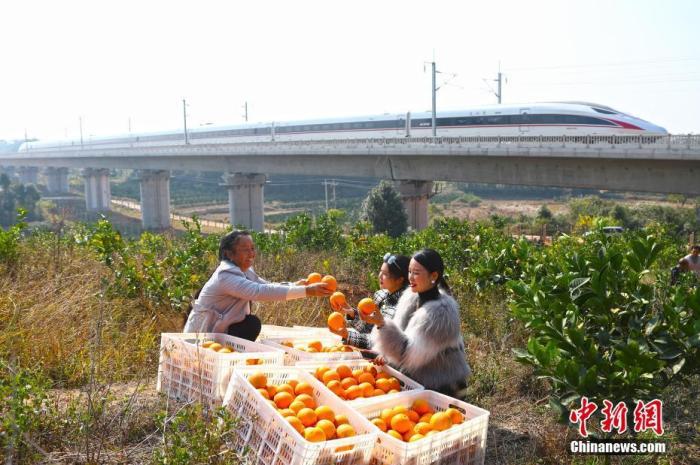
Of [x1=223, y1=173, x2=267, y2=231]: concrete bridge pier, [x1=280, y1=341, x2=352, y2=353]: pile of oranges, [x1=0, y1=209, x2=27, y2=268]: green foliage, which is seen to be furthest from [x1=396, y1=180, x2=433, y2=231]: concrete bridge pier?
[x1=280, y1=341, x2=352, y2=353]: pile of oranges

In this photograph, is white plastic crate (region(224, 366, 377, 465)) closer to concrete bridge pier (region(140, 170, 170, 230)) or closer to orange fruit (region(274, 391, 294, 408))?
orange fruit (region(274, 391, 294, 408))

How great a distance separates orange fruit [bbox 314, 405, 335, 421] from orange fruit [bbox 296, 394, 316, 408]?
0.10 m

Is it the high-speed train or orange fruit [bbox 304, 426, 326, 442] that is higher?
the high-speed train

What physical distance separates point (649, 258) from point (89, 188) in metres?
61.7

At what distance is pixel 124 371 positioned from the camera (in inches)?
203

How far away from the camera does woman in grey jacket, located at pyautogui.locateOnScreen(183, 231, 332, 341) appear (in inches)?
186

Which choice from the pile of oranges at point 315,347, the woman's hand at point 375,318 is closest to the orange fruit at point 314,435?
the woman's hand at point 375,318

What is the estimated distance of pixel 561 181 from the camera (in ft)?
70.1

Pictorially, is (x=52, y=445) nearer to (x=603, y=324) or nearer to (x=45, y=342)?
(x=45, y=342)

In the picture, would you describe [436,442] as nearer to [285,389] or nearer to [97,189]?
[285,389]

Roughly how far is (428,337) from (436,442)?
0.89 m

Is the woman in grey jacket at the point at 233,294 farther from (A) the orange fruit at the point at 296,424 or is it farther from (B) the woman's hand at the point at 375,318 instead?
(A) the orange fruit at the point at 296,424

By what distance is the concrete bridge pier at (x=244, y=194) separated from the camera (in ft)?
123

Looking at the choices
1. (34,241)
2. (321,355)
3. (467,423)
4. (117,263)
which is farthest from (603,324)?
(34,241)
